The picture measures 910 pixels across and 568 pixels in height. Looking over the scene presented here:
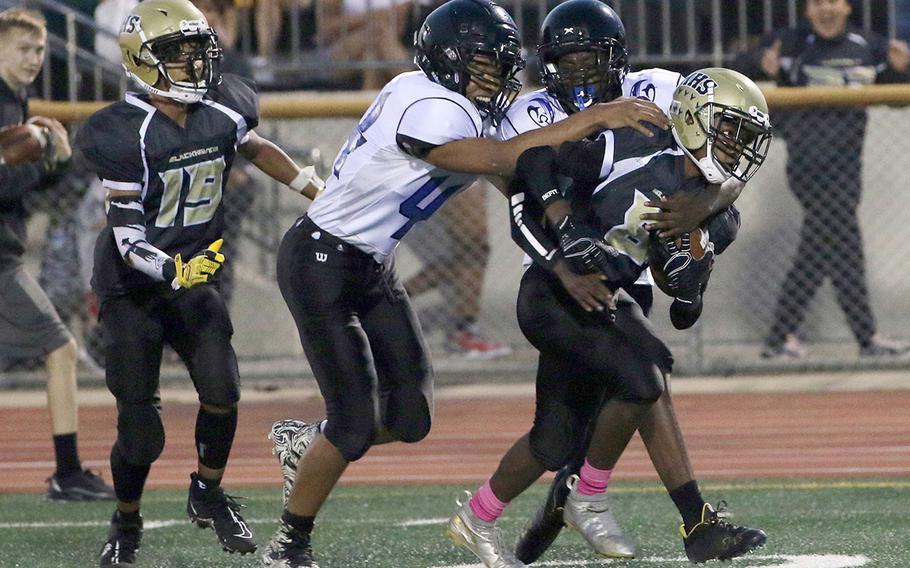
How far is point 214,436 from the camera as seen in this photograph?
16.9ft

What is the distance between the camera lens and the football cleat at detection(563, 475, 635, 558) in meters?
4.91

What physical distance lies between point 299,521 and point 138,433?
649 mm

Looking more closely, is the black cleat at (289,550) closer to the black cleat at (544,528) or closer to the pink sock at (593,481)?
the black cleat at (544,528)

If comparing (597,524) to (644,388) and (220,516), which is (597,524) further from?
(220,516)

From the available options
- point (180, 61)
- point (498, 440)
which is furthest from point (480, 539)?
point (498, 440)

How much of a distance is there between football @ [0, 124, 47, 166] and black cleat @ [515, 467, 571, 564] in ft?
8.80

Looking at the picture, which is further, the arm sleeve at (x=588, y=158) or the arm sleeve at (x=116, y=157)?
the arm sleeve at (x=116, y=157)

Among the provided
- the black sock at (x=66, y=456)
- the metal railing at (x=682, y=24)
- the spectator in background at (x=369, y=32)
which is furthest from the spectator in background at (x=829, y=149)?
the black sock at (x=66, y=456)

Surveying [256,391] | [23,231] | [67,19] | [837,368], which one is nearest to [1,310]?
[23,231]

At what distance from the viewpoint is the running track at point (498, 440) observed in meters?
6.91

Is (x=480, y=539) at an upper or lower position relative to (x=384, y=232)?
lower

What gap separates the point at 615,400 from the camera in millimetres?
4727

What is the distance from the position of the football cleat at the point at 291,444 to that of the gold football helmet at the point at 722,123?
1.38 metres

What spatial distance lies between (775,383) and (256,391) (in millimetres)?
2866
